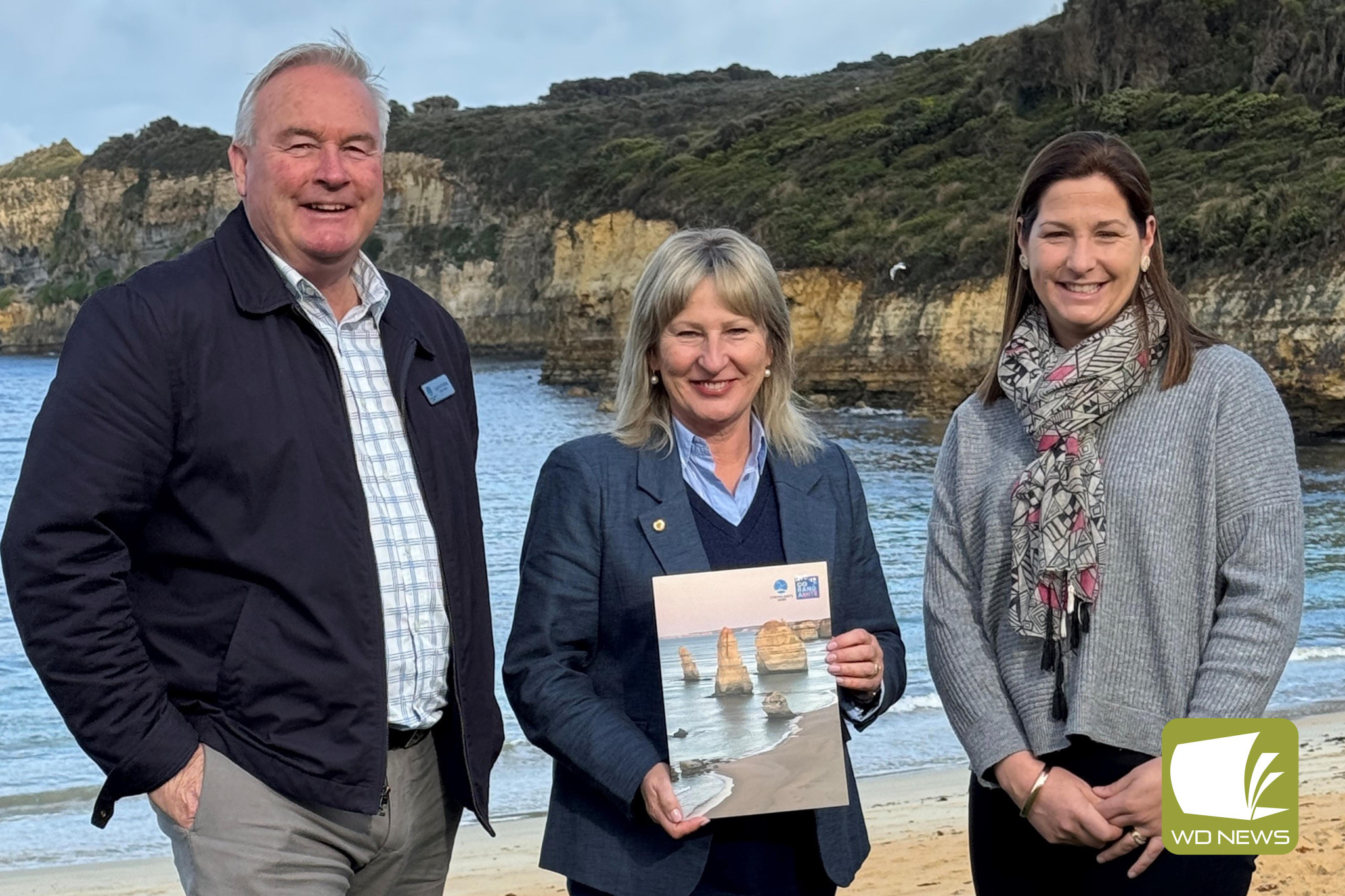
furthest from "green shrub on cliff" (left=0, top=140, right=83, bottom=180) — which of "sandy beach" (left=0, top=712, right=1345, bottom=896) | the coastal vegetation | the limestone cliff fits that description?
"sandy beach" (left=0, top=712, right=1345, bottom=896)

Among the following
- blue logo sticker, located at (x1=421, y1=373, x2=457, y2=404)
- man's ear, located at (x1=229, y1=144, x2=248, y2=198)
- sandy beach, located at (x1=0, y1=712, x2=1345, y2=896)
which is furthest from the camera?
sandy beach, located at (x1=0, y1=712, x2=1345, y2=896)

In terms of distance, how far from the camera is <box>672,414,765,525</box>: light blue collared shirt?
257 centimetres

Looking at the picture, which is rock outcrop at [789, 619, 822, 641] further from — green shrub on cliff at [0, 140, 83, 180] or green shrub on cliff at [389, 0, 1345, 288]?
green shrub on cliff at [0, 140, 83, 180]

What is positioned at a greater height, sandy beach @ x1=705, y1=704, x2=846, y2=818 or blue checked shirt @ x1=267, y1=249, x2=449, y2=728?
blue checked shirt @ x1=267, y1=249, x2=449, y2=728

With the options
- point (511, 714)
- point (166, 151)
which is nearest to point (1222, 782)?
point (511, 714)

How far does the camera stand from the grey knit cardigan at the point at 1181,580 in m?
2.35

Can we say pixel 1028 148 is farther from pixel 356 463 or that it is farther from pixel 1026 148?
pixel 356 463

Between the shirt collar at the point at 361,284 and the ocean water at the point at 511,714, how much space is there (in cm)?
57

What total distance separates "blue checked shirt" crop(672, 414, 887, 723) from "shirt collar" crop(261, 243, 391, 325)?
670mm

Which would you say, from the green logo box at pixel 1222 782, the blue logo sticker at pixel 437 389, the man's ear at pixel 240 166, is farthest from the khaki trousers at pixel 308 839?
the green logo box at pixel 1222 782

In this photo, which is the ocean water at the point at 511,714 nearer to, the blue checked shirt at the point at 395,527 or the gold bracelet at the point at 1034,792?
the blue checked shirt at the point at 395,527

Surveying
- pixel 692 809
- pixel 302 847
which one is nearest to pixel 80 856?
pixel 302 847

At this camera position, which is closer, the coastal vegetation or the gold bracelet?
the gold bracelet

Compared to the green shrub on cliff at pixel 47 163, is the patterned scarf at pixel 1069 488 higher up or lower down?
lower down
